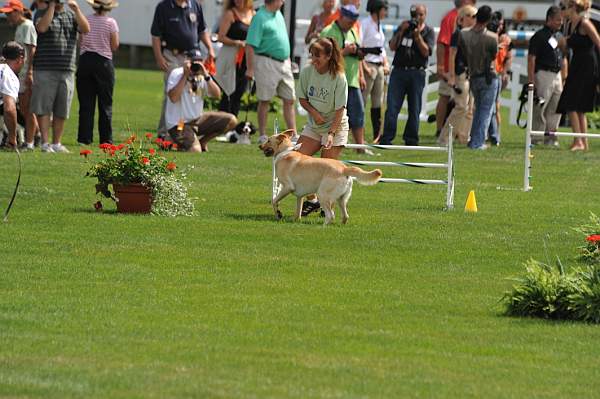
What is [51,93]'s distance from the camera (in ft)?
60.2

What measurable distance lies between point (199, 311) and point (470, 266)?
2894mm

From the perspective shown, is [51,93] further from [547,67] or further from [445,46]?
[547,67]

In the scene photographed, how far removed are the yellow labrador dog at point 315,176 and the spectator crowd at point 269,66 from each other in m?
3.54

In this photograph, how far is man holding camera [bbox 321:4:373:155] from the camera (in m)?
17.8

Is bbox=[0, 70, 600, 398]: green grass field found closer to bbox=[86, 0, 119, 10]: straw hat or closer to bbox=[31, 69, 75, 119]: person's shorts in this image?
bbox=[31, 69, 75, 119]: person's shorts

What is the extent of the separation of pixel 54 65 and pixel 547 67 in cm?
770

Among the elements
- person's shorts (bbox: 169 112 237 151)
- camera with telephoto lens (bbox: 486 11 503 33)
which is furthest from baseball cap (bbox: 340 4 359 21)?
camera with telephoto lens (bbox: 486 11 503 33)

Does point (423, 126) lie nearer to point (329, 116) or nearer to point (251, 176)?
point (251, 176)

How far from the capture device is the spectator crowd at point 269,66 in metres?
18.5

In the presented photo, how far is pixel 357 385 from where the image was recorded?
23.6 feet

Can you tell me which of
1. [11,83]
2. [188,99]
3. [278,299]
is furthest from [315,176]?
[188,99]

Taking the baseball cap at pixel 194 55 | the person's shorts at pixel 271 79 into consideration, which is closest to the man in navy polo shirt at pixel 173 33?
the baseball cap at pixel 194 55

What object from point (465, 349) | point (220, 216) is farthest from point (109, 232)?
point (465, 349)

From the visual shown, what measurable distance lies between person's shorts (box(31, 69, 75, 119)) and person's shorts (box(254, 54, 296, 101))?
2.84m
